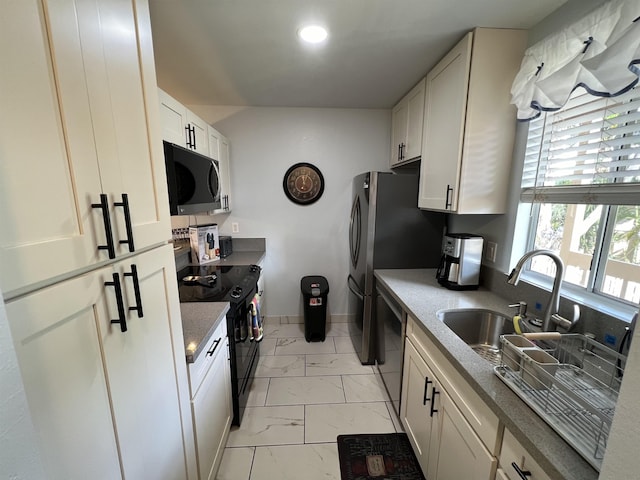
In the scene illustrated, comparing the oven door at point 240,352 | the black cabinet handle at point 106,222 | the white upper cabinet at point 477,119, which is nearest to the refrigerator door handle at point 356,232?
the white upper cabinet at point 477,119

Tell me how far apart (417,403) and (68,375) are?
155 cm

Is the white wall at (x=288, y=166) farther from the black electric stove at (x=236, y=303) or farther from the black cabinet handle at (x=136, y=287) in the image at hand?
the black cabinet handle at (x=136, y=287)

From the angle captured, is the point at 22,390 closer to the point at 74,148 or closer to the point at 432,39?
the point at 74,148

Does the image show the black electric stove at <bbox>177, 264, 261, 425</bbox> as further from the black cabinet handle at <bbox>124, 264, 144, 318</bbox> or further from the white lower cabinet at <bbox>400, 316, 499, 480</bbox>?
the white lower cabinet at <bbox>400, 316, 499, 480</bbox>

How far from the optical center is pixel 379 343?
2150 mm

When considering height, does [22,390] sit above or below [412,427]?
above

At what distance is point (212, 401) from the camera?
132 centimetres

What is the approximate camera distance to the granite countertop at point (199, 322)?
3.61 feet

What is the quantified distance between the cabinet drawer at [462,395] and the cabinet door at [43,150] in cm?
128

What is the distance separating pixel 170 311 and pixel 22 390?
0.58 m

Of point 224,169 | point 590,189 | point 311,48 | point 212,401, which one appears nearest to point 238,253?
point 224,169

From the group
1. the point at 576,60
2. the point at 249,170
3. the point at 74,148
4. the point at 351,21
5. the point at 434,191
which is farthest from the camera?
the point at 249,170

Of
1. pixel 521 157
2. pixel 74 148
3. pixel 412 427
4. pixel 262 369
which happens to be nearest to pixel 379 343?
pixel 412 427

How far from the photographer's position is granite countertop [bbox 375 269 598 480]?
630 mm
